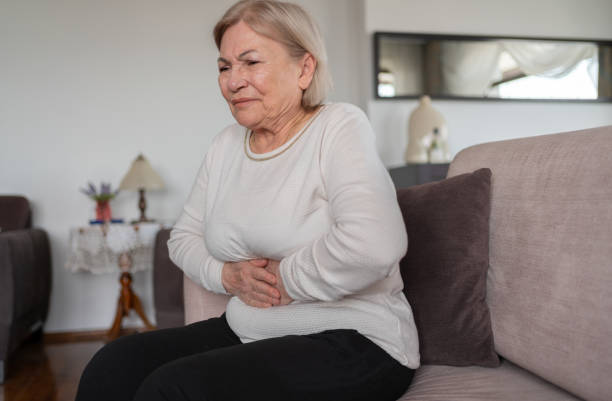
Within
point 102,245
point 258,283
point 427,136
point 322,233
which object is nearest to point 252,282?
point 258,283

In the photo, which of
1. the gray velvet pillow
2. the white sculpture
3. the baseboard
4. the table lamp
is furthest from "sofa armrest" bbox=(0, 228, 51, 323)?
the white sculpture

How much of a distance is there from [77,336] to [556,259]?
3.08m

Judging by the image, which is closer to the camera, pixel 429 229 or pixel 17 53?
pixel 429 229

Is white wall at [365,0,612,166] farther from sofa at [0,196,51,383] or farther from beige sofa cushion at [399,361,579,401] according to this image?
beige sofa cushion at [399,361,579,401]

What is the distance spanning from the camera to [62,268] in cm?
329

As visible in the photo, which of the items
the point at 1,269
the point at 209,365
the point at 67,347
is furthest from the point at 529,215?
the point at 67,347

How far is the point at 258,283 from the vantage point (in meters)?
1.02

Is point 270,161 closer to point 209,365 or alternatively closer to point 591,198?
point 209,365

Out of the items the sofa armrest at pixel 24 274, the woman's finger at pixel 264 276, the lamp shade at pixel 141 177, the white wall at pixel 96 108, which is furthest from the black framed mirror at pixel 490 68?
the woman's finger at pixel 264 276

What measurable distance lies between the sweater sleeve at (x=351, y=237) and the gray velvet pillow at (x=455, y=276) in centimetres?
21

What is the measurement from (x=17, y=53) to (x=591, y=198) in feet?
11.2

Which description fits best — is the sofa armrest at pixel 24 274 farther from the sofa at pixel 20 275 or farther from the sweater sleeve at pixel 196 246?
the sweater sleeve at pixel 196 246

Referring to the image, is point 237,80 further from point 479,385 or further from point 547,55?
point 547,55

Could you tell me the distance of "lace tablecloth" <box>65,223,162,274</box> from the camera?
2.85 metres
